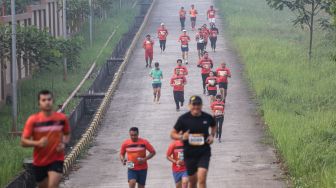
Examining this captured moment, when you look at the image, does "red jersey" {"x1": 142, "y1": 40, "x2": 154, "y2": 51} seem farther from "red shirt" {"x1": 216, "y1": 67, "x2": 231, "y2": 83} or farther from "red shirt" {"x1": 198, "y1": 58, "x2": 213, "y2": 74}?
"red shirt" {"x1": 216, "y1": 67, "x2": 231, "y2": 83}

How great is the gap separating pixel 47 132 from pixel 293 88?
23534 mm

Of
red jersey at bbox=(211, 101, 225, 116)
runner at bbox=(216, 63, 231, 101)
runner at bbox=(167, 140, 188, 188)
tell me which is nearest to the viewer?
runner at bbox=(167, 140, 188, 188)

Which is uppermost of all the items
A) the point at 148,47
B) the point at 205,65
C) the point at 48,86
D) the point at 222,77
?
the point at 148,47

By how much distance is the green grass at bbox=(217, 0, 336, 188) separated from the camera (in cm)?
2144

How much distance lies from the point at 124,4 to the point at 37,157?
2474 inches

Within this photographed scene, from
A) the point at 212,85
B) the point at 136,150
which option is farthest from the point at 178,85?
the point at 136,150

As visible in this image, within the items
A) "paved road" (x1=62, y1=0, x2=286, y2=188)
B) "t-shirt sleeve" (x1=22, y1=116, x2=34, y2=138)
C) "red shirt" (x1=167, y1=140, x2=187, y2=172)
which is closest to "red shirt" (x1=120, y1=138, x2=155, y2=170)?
"red shirt" (x1=167, y1=140, x2=187, y2=172)

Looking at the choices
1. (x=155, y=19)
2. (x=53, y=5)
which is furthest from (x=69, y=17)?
(x=155, y=19)

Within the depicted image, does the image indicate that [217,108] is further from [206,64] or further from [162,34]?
[162,34]

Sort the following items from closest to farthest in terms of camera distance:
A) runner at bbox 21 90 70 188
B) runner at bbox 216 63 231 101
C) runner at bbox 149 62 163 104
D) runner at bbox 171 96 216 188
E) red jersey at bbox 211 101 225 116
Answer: runner at bbox 21 90 70 188
runner at bbox 171 96 216 188
red jersey at bbox 211 101 225 116
runner at bbox 216 63 231 101
runner at bbox 149 62 163 104

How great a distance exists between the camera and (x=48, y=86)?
120 feet

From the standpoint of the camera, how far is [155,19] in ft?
212

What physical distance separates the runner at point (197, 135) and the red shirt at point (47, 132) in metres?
2.07

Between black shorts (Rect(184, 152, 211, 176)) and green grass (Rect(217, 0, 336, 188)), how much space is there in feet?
15.7
